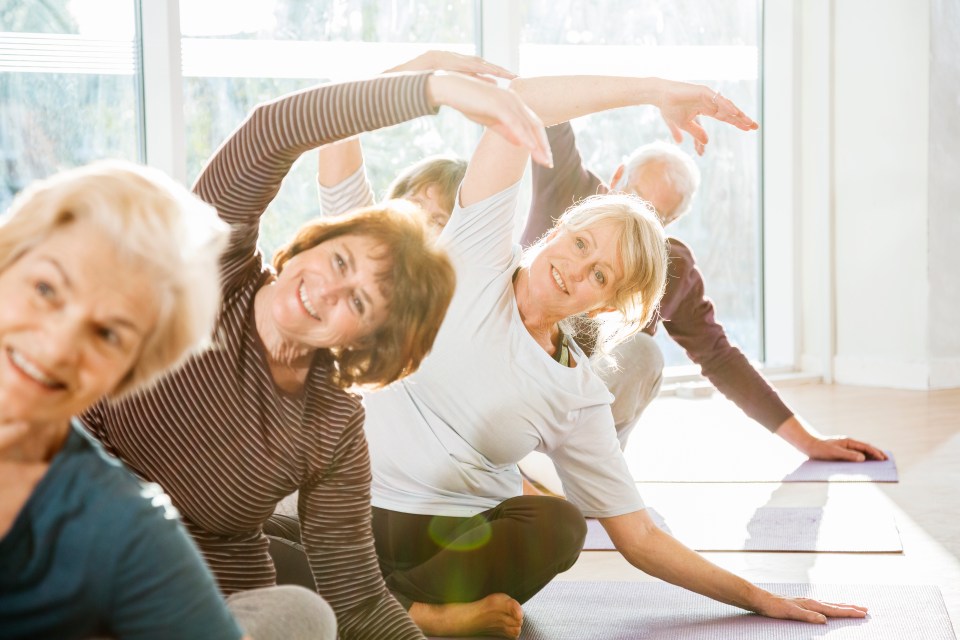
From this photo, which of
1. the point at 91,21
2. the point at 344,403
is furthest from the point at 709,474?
the point at 91,21

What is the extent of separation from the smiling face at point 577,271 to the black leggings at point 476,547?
0.39 meters

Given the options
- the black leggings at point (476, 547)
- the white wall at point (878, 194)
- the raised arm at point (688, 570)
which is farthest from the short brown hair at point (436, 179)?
the white wall at point (878, 194)

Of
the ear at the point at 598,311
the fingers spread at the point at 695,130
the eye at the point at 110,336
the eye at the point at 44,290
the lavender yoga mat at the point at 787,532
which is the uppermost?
the fingers spread at the point at 695,130

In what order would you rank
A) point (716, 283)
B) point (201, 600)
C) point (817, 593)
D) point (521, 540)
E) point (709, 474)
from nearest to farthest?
point (201, 600)
point (521, 540)
point (817, 593)
point (709, 474)
point (716, 283)

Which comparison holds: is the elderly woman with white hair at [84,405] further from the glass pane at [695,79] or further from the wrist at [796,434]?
the glass pane at [695,79]

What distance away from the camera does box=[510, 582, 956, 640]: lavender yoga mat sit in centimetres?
215

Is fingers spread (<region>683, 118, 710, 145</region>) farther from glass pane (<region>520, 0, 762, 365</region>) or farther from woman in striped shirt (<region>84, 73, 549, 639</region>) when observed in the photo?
glass pane (<region>520, 0, 762, 365</region>)

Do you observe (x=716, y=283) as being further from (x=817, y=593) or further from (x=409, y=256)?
(x=409, y=256)

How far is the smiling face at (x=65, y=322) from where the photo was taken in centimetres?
101

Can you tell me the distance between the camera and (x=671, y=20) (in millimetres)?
5840

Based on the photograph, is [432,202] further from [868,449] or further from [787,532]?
[868,449]

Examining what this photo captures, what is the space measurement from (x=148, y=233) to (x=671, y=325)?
2.61 m

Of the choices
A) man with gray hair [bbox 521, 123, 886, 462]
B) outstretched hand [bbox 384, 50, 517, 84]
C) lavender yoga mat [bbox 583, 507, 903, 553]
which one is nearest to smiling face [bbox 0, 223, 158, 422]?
outstretched hand [bbox 384, 50, 517, 84]

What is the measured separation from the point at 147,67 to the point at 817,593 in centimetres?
298
